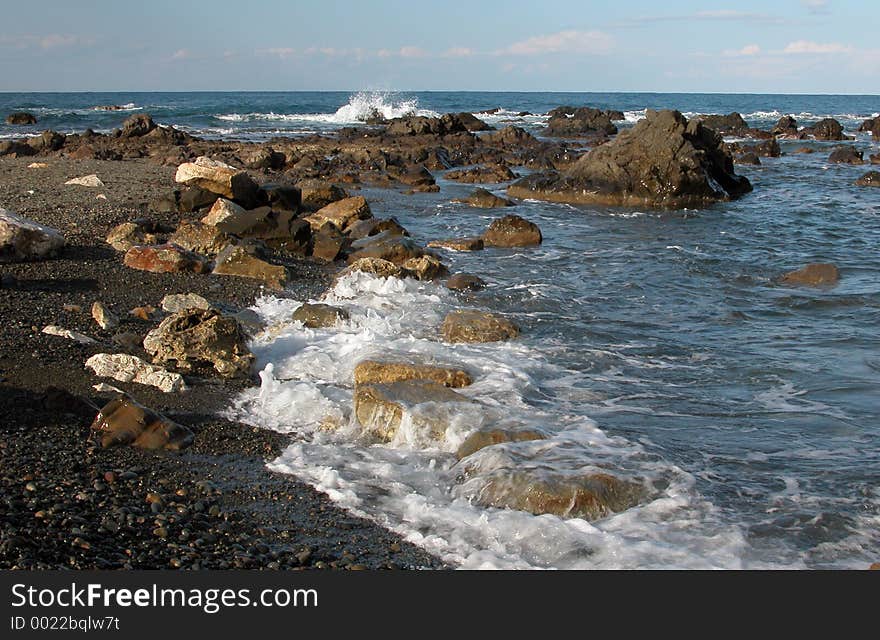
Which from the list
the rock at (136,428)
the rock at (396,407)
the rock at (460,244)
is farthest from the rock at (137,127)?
the rock at (136,428)

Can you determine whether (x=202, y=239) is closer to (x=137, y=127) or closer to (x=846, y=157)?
(x=137, y=127)

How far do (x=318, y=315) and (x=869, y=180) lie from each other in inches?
868

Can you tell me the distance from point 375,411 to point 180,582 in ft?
10.1

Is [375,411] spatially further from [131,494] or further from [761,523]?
[761,523]

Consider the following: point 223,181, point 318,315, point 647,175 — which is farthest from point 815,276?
point 223,181

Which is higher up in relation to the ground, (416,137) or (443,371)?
(416,137)

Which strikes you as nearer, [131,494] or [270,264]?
[131,494]

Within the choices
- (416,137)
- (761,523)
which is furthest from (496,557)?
(416,137)

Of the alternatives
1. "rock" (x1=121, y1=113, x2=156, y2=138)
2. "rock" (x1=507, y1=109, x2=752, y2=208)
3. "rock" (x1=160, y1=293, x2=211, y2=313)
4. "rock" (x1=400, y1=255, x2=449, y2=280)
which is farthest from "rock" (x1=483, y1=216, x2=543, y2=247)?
"rock" (x1=121, y1=113, x2=156, y2=138)

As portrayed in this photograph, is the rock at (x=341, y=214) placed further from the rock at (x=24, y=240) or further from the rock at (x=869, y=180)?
the rock at (x=869, y=180)

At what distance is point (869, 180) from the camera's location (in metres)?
26.0

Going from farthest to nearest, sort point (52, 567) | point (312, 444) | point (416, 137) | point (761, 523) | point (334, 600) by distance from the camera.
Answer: point (416, 137)
point (312, 444)
point (761, 523)
point (52, 567)
point (334, 600)

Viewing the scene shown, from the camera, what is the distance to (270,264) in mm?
11992

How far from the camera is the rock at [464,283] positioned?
483 inches
